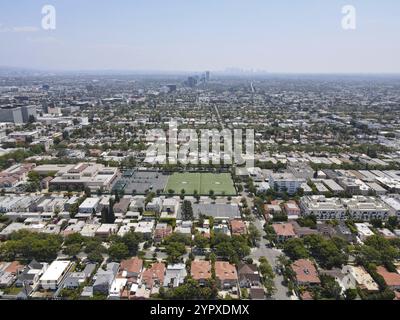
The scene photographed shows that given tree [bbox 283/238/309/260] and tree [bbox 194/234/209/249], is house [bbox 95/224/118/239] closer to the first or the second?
tree [bbox 194/234/209/249]

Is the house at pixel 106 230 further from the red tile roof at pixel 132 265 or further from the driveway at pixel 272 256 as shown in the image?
the driveway at pixel 272 256

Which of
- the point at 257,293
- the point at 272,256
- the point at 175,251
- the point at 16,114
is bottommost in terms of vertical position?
the point at 272,256

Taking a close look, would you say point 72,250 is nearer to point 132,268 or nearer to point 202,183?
point 132,268

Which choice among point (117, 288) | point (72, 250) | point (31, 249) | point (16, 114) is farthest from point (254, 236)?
point (16, 114)

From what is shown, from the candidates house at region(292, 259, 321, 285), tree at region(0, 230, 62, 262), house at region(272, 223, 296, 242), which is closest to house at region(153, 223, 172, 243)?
tree at region(0, 230, 62, 262)

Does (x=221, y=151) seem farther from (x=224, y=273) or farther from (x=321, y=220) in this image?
(x=224, y=273)

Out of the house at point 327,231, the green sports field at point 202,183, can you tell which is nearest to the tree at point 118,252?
the green sports field at point 202,183
